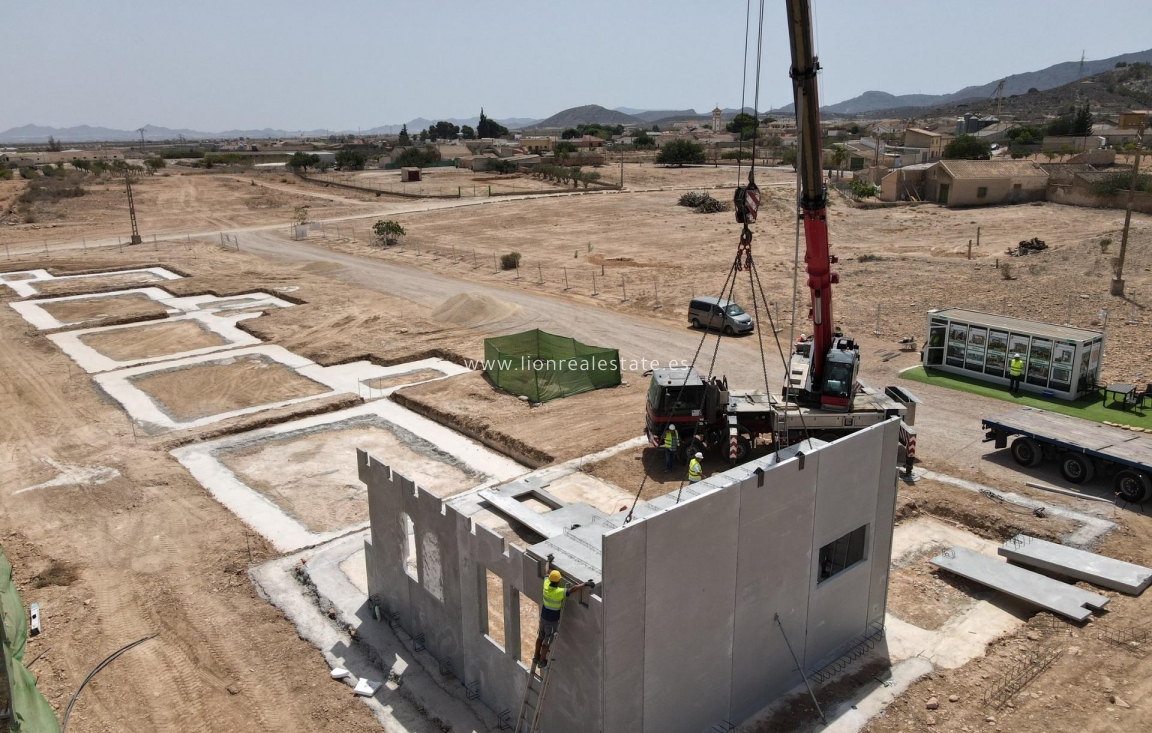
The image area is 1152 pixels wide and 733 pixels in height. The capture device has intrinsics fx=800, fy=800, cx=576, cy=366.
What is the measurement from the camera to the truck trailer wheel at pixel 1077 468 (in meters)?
17.8

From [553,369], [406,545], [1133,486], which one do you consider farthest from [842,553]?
[553,369]

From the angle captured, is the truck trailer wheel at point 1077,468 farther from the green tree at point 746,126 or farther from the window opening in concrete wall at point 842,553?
the green tree at point 746,126

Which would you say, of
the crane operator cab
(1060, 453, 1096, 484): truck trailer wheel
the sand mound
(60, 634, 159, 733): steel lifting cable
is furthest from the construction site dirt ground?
the crane operator cab

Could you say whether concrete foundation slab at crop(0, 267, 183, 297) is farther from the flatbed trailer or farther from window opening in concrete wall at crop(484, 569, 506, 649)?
the flatbed trailer

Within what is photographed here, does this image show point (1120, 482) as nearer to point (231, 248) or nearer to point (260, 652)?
point (260, 652)

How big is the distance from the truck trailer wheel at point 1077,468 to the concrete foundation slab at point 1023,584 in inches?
190

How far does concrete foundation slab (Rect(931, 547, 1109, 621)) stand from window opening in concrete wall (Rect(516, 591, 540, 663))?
759cm

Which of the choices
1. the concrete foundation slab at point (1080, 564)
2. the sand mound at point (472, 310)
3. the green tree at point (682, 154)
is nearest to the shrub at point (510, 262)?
the sand mound at point (472, 310)

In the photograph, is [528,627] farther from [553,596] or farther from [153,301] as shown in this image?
[153,301]

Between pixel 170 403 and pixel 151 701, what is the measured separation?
15.4 metres

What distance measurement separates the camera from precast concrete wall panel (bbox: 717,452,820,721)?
10.5m

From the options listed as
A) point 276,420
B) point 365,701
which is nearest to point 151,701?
point 365,701

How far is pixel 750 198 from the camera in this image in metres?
14.4

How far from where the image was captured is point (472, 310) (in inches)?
1356
